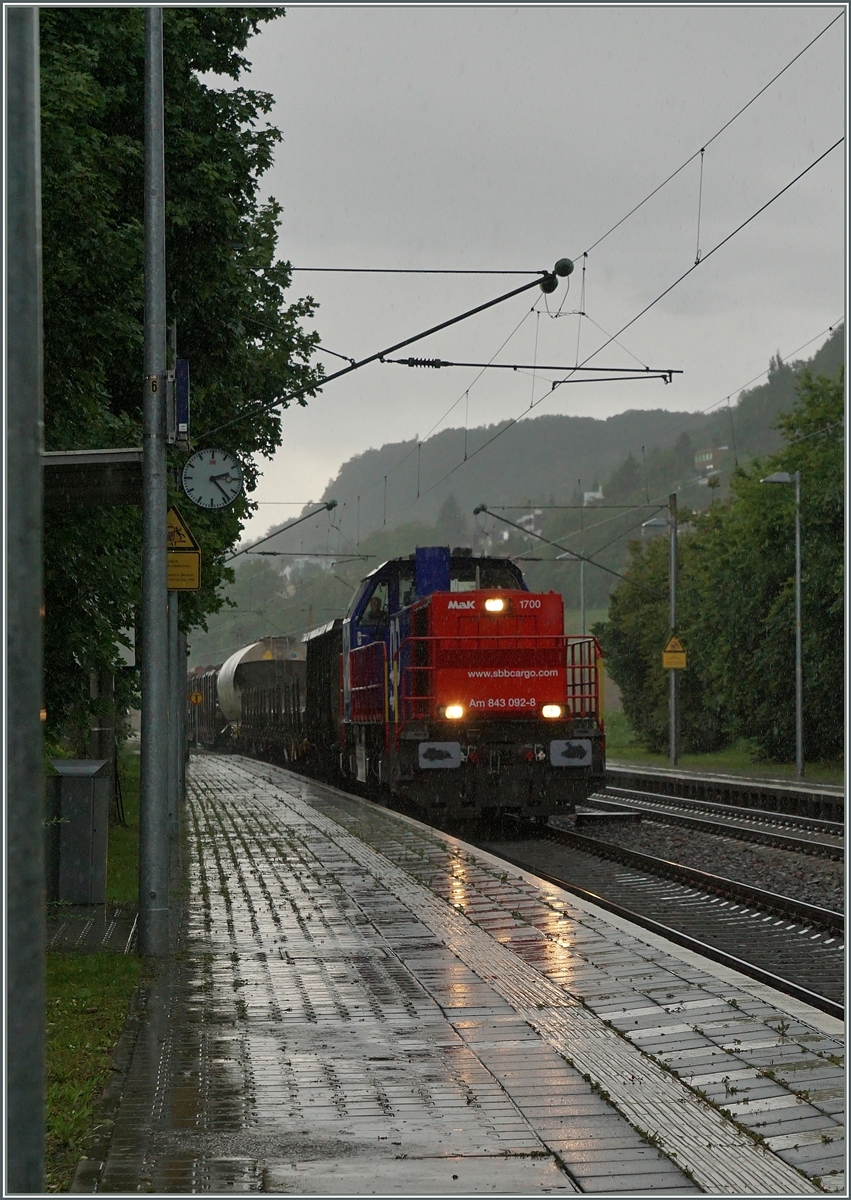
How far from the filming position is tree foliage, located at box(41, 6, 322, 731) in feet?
40.6

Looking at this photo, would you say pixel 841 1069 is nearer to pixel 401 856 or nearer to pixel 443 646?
pixel 401 856

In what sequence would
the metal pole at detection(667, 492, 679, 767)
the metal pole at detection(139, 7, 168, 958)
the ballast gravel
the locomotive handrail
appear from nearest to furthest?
the metal pole at detection(139, 7, 168, 958) < the ballast gravel < the locomotive handrail < the metal pole at detection(667, 492, 679, 767)

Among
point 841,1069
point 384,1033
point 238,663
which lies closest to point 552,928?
point 384,1033

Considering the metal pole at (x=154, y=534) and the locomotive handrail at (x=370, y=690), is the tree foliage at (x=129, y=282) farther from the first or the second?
the locomotive handrail at (x=370, y=690)

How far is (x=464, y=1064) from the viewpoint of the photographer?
287 inches

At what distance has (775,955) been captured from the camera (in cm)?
1181

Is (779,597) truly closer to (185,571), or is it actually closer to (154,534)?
(185,571)

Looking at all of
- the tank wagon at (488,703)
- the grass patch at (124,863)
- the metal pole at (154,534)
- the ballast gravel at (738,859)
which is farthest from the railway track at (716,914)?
the grass patch at (124,863)

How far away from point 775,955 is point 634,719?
43639 mm

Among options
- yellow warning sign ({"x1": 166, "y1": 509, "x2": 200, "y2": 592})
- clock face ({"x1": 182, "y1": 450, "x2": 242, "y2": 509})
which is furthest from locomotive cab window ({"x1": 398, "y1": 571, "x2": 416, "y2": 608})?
clock face ({"x1": 182, "y1": 450, "x2": 242, "y2": 509})

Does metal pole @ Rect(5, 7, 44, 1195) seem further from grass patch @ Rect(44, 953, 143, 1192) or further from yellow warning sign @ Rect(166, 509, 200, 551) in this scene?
yellow warning sign @ Rect(166, 509, 200, 551)

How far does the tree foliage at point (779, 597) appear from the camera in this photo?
37344mm

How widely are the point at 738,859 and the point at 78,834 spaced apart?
28.0ft

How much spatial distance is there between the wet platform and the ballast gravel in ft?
12.6
